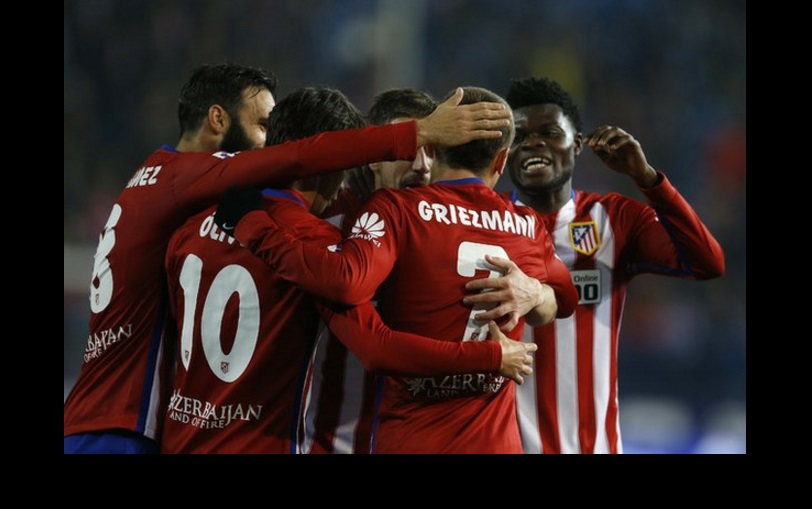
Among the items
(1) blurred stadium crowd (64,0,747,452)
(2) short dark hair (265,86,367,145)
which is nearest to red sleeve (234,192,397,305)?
(2) short dark hair (265,86,367,145)

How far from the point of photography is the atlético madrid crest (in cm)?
353

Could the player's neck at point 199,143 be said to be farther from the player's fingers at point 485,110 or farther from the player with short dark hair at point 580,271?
the player with short dark hair at point 580,271

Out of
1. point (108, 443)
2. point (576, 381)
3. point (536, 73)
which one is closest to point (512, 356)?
point (576, 381)

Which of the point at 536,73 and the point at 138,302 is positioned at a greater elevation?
the point at 536,73

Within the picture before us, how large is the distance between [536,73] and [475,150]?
19.7 feet

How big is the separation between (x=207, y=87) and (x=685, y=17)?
266 inches

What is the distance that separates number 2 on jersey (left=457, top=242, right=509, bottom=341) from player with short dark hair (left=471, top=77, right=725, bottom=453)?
0.94m

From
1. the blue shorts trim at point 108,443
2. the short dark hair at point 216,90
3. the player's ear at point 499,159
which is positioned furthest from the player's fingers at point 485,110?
the blue shorts trim at point 108,443

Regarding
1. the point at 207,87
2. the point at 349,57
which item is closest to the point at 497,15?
the point at 349,57

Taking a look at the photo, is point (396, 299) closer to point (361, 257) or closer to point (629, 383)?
point (361, 257)

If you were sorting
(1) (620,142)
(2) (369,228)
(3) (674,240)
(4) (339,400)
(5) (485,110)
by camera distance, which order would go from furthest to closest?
(3) (674,240) < (1) (620,142) < (4) (339,400) < (5) (485,110) < (2) (369,228)

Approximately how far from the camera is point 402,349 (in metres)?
2.39

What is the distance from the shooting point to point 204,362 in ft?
8.50

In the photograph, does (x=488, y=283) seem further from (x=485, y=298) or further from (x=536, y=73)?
(x=536, y=73)
